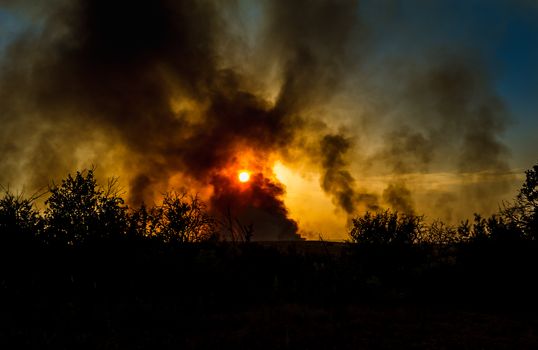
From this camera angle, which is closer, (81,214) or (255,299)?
(255,299)

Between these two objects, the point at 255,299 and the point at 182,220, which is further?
the point at 182,220

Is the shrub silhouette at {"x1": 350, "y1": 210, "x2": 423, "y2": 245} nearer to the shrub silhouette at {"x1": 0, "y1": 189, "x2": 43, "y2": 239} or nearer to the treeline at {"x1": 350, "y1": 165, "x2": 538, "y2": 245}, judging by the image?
the treeline at {"x1": 350, "y1": 165, "x2": 538, "y2": 245}

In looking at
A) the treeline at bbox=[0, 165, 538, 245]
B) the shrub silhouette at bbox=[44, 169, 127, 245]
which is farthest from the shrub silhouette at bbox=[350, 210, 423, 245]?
the shrub silhouette at bbox=[44, 169, 127, 245]

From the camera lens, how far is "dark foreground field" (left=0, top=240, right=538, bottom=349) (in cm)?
741

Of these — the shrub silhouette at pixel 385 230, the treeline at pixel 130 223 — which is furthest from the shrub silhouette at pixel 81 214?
the shrub silhouette at pixel 385 230

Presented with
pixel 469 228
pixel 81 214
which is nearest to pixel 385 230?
pixel 469 228

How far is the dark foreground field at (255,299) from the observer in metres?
7.41

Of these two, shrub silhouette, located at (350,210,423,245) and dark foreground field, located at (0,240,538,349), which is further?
shrub silhouette, located at (350,210,423,245)

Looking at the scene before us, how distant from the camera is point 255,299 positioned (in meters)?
10.7

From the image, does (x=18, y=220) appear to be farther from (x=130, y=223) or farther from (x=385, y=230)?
(x=385, y=230)

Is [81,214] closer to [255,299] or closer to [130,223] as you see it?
[130,223]

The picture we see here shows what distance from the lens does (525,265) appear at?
11344 mm

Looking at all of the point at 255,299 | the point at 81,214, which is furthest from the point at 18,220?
the point at 255,299

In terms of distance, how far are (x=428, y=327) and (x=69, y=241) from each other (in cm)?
1180
